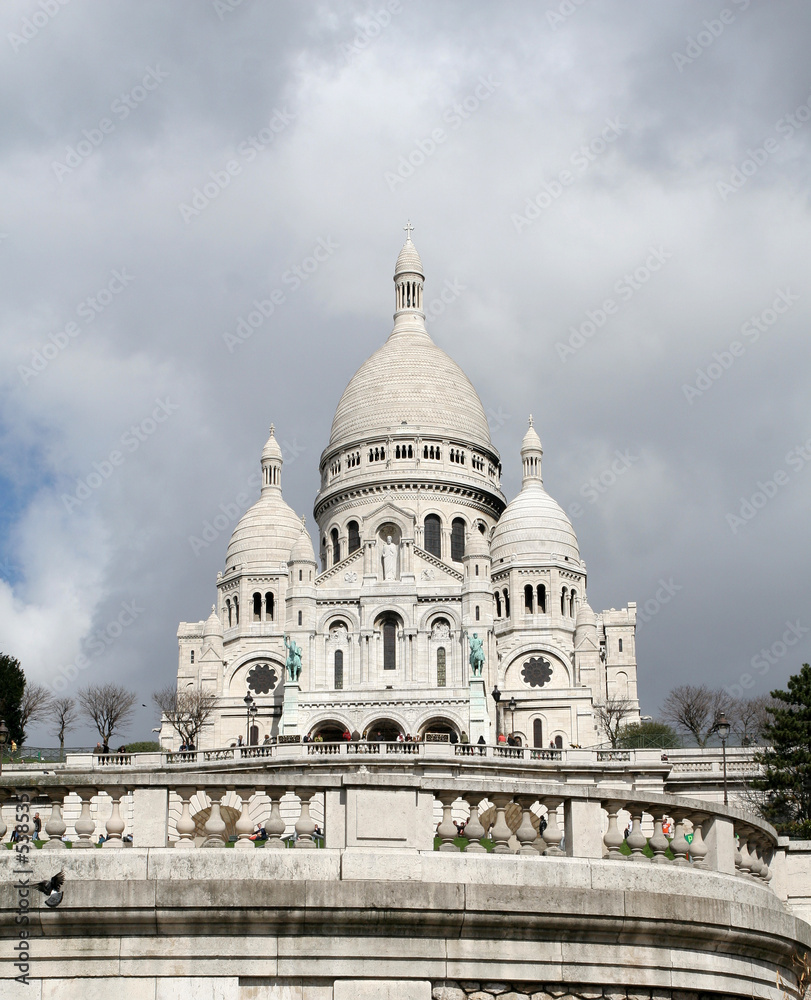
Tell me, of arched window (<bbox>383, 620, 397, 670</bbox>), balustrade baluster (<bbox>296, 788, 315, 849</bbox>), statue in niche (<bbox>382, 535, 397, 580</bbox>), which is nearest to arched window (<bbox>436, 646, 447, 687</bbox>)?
arched window (<bbox>383, 620, 397, 670</bbox>)

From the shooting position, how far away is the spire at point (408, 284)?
10638 centimetres

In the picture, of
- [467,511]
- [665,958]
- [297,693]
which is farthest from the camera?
[467,511]

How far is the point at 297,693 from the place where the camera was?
7212 centimetres

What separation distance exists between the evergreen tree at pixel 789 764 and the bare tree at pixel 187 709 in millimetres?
32150

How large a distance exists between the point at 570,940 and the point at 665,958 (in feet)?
2.49

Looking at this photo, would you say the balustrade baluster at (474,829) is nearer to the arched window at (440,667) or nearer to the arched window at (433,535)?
the arched window at (440,667)

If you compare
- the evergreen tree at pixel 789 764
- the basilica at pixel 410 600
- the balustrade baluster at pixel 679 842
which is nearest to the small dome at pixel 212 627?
the basilica at pixel 410 600

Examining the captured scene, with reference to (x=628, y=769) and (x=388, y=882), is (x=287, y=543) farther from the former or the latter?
(x=388, y=882)

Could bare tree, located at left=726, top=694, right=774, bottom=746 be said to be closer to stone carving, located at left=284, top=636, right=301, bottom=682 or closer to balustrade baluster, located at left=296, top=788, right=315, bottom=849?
stone carving, located at left=284, top=636, right=301, bottom=682

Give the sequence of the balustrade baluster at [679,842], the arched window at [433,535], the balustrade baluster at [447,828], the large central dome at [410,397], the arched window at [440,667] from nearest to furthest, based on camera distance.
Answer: the balustrade baluster at [447,828] < the balustrade baluster at [679,842] < the arched window at [440,667] < the arched window at [433,535] < the large central dome at [410,397]

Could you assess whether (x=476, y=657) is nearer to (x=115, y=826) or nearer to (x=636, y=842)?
(x=636, y=842)

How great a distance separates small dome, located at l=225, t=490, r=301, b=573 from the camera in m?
89.5

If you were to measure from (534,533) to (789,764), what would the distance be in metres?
42.6

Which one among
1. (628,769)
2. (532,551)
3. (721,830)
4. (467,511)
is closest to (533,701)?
(532,551)
